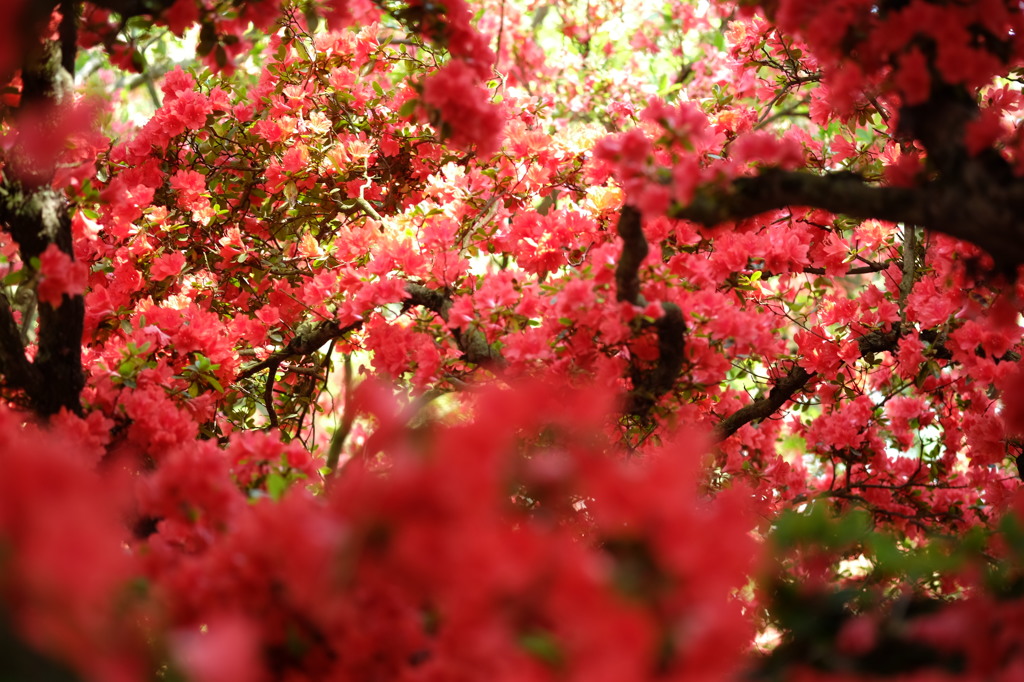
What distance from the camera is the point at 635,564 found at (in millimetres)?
1317

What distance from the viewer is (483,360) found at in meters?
2.92

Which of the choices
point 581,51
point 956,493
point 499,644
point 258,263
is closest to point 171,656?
point 499,644

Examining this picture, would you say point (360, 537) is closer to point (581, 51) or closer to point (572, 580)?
point (572, 580)

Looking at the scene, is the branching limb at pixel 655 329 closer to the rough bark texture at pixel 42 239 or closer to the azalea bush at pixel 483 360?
the azalea bush at pixel 483 360

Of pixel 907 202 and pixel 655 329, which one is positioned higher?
pixel 655 329

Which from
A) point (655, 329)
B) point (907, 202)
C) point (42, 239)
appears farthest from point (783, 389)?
point (42, 239)

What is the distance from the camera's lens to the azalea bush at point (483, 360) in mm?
1260

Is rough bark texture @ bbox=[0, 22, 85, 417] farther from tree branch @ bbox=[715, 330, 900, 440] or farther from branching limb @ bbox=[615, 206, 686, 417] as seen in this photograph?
tree branch @ bbox=[715, 330, 900, 440]

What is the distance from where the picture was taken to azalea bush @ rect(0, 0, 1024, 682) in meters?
1.26

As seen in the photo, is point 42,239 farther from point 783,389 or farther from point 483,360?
point 783,389

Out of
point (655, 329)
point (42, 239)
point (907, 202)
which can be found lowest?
point (907, 202)

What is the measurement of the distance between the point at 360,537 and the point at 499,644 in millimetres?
322

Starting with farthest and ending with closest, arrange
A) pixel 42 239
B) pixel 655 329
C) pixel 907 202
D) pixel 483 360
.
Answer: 1. pixel 483 360
2. pixel 655 329
3. pixel 42 239
4. pixel 907 202

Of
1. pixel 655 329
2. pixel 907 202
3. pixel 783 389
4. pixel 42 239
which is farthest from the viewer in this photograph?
pixel 783 389
